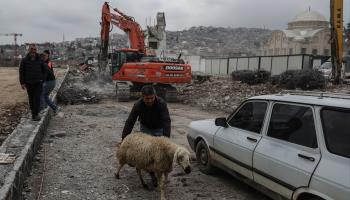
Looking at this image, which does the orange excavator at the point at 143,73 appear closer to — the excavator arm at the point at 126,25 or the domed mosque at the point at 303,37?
the excavator arm at the point at 126,25

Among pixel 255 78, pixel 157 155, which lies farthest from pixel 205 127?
pixel 255 78

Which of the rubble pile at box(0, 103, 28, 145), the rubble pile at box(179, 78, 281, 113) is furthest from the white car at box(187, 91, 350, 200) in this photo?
the rubble pile at box(179, 78, 281, 113)

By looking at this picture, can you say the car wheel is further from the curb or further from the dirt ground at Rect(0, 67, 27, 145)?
the dirt ground at Rect(0, 67, 27, 145)

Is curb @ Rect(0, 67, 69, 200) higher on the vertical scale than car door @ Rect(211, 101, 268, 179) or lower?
lower

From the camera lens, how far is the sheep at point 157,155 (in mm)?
5457

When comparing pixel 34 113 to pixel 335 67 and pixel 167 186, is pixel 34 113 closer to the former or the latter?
pixel 167 186

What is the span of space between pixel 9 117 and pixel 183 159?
901 centimetres

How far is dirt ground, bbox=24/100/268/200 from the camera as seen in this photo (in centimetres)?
616

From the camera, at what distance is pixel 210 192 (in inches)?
249

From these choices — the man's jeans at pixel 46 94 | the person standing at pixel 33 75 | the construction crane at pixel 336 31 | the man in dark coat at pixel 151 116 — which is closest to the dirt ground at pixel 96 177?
the man in dark coat at pixel 151 116

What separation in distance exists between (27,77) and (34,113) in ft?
2.91

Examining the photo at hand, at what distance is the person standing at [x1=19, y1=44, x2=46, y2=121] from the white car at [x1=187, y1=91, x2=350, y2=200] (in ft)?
15.7

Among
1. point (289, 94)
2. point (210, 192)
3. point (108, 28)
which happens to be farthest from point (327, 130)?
point (108, 28)

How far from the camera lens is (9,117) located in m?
12.8
